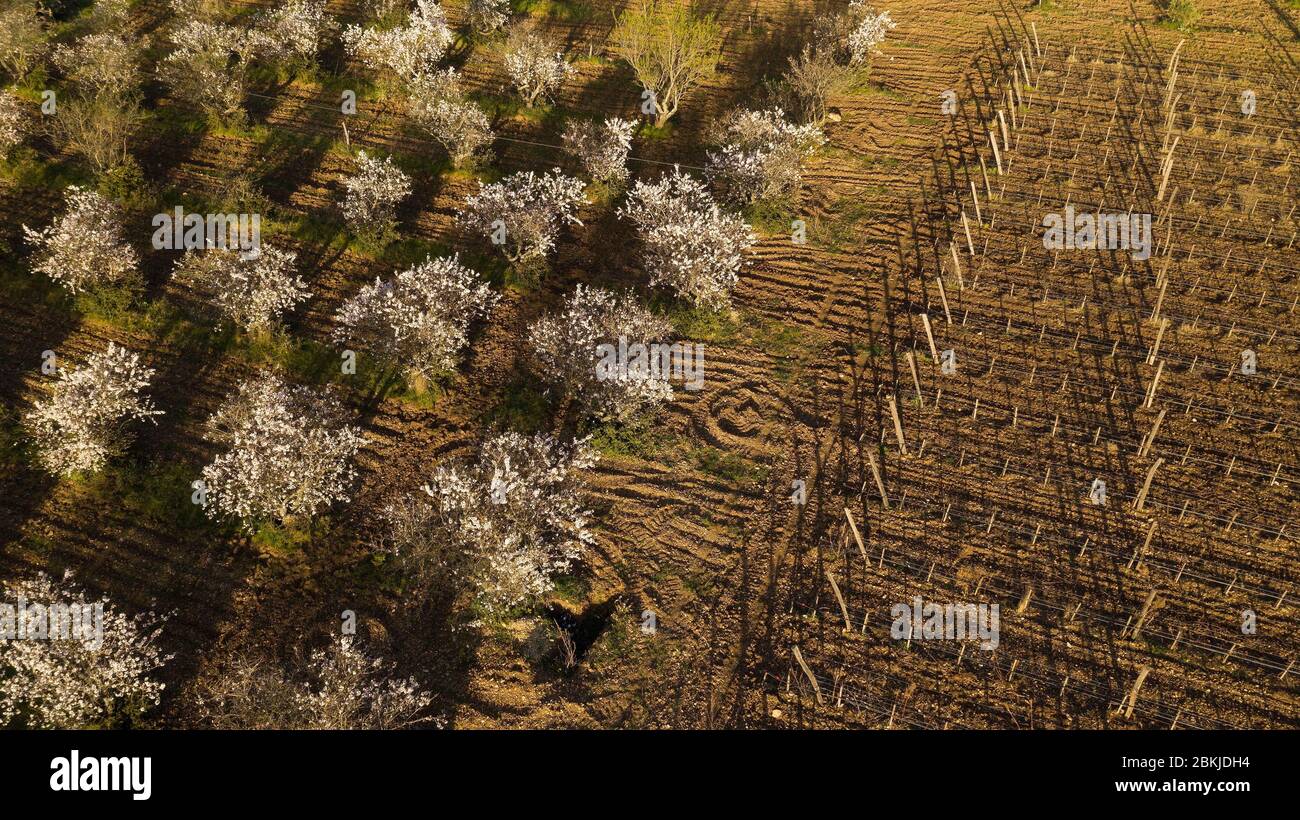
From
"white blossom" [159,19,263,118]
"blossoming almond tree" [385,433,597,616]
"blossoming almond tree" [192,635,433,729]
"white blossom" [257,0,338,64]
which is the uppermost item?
"white blossom" [257,0,338,64]

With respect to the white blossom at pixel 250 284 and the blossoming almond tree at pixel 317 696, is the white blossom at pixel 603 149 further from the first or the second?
the blossoming almond tree at pixel 317 696

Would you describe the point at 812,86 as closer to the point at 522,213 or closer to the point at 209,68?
the point at 522,213

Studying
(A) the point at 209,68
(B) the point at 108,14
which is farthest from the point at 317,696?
(B) the point at 108,14

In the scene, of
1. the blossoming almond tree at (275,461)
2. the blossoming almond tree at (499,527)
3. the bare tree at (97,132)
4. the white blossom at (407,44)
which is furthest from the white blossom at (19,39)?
the blossoming almond tree at (499,527)

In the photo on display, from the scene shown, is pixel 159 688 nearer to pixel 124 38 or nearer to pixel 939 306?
pixel 939 306

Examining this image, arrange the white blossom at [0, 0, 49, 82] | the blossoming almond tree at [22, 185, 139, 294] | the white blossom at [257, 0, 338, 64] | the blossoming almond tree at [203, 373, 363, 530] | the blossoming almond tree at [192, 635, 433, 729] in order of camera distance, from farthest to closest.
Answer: the white blossom at [257, 0, 338, 64], the white blossom at [0, 0, 49, 82], the blossoming almond tree at [22, 185, 139, 294], the blossoming almond tree at [203, 373, 363, 530], the blossoming almond tree at [192, 635, 433, 729]

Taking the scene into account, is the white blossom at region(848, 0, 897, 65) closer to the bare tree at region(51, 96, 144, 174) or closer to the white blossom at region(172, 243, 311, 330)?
the white blossom at region(172, 243, 311, 330)

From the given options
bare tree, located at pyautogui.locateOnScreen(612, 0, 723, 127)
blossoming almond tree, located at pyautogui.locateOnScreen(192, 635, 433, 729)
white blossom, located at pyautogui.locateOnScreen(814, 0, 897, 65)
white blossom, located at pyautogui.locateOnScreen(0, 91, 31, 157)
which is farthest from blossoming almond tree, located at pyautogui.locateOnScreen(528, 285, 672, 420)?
white blossom, located at pyautogui.locateOnScreen(0, 91, 31, 157)
